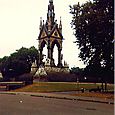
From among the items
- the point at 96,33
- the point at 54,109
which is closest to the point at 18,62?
the point at 96,33

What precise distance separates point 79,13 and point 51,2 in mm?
45534

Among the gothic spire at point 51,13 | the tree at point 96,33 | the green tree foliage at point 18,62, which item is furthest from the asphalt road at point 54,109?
the green tree foliage at point 18,62

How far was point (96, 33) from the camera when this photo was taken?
37.7 metres

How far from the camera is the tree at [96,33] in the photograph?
3681cm

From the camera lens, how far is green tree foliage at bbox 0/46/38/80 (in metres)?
104

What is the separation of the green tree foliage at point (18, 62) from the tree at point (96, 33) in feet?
211

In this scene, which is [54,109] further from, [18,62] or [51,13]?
[18,62]

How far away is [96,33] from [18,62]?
2745 inches

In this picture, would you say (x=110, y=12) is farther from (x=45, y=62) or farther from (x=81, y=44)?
(x=45, y=62)

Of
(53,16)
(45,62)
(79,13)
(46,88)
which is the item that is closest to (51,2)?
(53,16)

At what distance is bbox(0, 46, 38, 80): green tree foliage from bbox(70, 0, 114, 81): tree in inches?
2537

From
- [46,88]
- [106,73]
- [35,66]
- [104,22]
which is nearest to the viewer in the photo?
[104,22]

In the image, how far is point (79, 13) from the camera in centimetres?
4188

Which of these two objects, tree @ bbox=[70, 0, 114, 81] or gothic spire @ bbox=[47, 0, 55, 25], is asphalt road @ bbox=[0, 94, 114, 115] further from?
gothic spire @ bbox=[47, 0, 55, 25]
